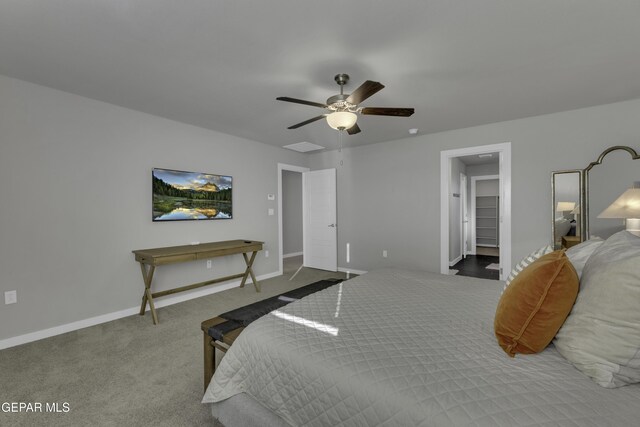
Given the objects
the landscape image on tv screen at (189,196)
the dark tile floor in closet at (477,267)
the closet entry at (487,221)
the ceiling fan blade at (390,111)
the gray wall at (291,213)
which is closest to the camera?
the ceiling fan blade at (390,111)

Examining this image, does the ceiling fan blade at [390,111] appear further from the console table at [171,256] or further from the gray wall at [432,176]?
the console table at [171,256]

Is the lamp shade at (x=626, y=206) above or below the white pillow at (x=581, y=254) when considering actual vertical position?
above

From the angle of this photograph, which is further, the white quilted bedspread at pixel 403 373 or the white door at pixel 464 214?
the white door at pixel 464 214

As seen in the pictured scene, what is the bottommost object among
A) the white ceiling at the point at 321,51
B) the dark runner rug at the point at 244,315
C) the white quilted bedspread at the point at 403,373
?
the dark runner rug at the point at 244,315

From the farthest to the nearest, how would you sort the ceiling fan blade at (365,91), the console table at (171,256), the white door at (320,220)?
the white door at (320,220) → the console table at (171,256) → the ceiling fan blade at (365,91)

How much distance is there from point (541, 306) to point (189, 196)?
152 inches

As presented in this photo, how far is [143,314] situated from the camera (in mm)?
3346

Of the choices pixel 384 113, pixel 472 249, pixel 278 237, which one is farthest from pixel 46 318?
pixel 472 249

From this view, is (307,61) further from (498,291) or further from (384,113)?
(498,291)

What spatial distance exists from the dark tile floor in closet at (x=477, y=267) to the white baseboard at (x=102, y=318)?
13.6 feet

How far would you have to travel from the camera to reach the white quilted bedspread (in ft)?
2.84

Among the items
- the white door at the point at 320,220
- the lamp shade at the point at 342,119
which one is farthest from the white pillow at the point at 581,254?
the white door at the point at 320,220

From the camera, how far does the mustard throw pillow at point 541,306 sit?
1.10 m

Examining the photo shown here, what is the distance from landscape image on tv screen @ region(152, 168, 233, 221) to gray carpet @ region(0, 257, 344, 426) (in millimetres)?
1322
